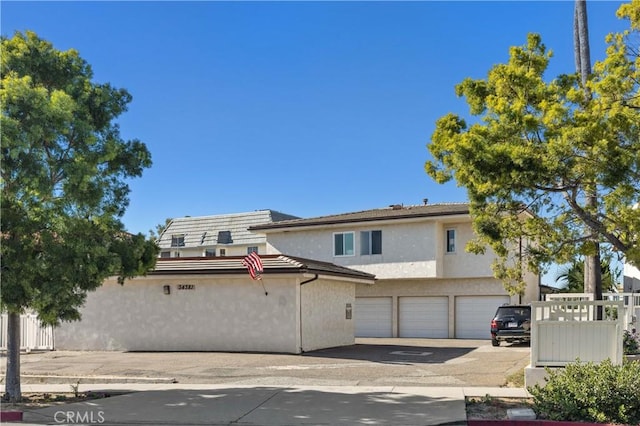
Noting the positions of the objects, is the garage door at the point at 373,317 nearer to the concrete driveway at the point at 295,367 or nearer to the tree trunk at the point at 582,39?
the concrete driveway at the point at 295,367

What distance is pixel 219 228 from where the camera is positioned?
139ft

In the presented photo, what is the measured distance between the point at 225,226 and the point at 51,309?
31.4 m

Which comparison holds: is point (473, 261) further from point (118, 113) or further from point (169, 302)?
point (118, 113)

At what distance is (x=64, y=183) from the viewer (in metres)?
11.1

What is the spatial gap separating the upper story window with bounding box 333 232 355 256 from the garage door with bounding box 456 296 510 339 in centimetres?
571

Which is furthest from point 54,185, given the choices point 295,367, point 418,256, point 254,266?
point 418,256

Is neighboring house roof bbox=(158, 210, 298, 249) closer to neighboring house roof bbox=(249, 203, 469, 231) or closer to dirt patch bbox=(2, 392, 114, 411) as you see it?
neighboring house roof bbox=(249, 203, 469, 231)

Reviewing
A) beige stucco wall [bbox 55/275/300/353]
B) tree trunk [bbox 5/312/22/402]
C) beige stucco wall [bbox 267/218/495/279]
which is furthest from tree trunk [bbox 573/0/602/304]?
beige stucco wall [bbox 267/218/495/279]

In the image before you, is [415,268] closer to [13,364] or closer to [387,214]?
[387,214]

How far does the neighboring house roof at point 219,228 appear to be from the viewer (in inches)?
1612

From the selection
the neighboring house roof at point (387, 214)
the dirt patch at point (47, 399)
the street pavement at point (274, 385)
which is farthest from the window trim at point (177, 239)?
the dirt patch at point (47, 399)

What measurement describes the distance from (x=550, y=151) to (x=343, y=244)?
20.9 metres

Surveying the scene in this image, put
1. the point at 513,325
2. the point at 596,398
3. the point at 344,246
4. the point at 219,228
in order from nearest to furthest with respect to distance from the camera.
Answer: the point at 596,398
the point at 513,325
the point at 344,246
the point at 219,228

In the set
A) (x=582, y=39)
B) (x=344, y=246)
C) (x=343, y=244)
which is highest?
(x=582, y=39)
